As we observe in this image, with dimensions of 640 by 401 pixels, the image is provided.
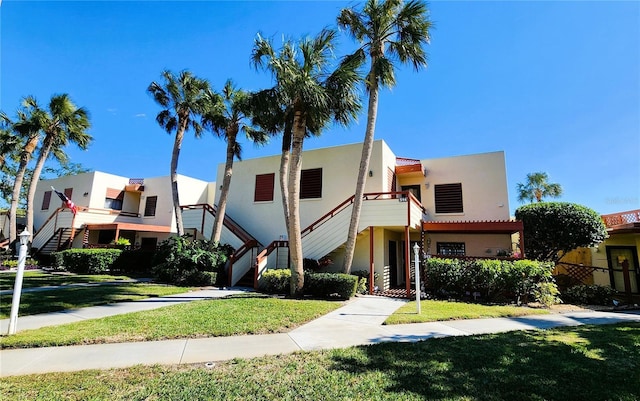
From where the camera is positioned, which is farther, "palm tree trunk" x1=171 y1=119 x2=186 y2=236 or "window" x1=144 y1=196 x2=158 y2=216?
"window" x1=144 y1=196 x2=158 y2=216

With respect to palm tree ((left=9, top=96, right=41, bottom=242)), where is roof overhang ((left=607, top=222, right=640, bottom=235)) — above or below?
below

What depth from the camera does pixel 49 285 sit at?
11625 millimetres

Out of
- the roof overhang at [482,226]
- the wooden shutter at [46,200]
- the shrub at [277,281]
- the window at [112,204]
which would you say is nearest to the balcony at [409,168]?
the roof overhang at [482,226]

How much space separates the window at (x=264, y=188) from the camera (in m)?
17.0

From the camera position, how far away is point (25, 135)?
63.9ft

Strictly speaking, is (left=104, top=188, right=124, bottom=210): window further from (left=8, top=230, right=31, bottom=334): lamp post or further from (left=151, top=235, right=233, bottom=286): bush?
(left=8, top=230, right=31, bottom=334): lamp post

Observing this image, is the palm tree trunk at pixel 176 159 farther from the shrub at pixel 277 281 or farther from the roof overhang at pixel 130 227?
the shrub at pixel 277 281

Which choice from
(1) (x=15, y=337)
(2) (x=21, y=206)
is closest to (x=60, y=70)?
(1) (x=15, y=337)

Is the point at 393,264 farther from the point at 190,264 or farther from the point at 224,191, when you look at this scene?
the point at 190,264

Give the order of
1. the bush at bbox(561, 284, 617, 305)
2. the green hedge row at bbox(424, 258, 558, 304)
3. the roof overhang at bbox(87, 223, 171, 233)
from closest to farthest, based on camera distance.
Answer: the green hedge row at bbox(424, 258, 558, 304) → the bush at bbox(561, 284, 617, 305) → the roof overhang at bbox(87, 223, 171, 233)

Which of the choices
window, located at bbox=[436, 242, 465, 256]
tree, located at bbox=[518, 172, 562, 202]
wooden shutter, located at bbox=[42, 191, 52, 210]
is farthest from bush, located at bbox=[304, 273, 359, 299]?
wooden shutter, located at bbox=[42, 191, 52, 210]

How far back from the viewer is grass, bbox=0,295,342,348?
532 cm

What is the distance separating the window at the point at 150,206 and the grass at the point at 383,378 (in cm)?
2174

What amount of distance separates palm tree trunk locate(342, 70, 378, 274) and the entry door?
12021 millimetres
